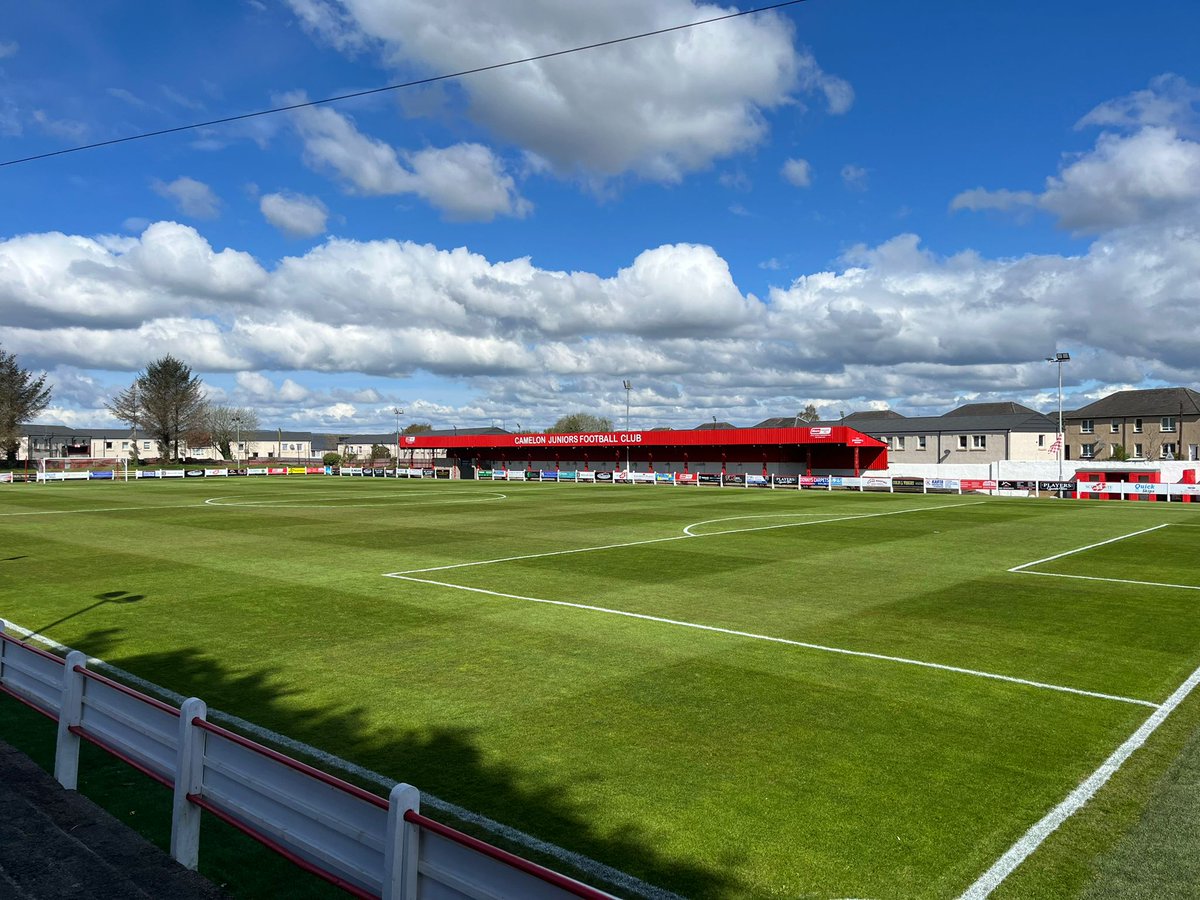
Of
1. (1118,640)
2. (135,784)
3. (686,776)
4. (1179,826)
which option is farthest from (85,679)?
(1118,640)

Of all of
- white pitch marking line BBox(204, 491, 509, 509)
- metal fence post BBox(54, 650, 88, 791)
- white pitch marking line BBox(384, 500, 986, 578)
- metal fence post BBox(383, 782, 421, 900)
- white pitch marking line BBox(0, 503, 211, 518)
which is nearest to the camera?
metal fence post BBox(383, 782, 421, 900)

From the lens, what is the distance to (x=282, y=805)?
5371 mm

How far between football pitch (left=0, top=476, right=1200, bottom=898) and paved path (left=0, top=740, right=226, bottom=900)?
2.15 m

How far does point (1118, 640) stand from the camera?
1348cm

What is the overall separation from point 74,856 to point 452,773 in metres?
3.05

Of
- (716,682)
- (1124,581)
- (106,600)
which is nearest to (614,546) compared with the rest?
(1124,581)

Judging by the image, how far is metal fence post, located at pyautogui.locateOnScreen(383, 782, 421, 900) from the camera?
177 inches

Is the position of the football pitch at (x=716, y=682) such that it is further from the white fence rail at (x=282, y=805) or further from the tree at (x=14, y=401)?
the tree at (x=14, y=401)

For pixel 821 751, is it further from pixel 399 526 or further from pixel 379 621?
pixel 399 526

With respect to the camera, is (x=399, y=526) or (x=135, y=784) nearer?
(x=135, y=784)

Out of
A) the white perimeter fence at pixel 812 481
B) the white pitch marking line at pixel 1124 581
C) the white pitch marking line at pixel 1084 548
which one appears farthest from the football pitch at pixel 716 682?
the white perimeter fence at pixel 812 481

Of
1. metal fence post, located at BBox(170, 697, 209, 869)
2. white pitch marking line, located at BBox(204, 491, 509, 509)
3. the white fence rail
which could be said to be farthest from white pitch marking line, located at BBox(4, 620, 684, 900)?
white pitch marking line, located at BBox(204, 491, 509, 509)

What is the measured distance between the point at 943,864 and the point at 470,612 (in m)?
10.5

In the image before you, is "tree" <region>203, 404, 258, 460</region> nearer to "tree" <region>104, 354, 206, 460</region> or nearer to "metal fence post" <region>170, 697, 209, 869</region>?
"tree" <region>104, 354, 206, 460</region>
